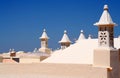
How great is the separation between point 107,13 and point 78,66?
341 centimetres

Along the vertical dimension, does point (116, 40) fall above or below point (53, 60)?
above

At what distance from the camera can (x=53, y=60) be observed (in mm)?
20047

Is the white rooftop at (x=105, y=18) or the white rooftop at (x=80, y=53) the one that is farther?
the white rooftop at (x=80, y=53)

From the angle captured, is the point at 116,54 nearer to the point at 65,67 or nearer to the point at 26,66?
the point at 65,67

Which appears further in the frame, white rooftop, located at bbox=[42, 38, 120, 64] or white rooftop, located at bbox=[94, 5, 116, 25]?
white rooftop, located at bbox=[42, 38, 120, 64]

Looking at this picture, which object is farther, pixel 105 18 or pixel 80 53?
pixel 80 53

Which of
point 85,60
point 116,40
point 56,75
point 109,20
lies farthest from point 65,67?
point 116,40

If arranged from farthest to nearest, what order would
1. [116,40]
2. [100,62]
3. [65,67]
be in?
1. [116,40]
2. [65,67]
3. [100,62]

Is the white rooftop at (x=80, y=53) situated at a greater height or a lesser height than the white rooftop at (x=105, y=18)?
lesser

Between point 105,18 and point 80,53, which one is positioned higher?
point 105,18

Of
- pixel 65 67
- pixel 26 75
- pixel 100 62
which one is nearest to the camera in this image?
pixel 100 62

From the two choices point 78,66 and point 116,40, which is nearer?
point 78,66

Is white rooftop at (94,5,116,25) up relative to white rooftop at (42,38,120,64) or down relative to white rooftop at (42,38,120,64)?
up

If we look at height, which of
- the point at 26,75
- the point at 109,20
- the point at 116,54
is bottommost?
the point at 26,75
